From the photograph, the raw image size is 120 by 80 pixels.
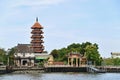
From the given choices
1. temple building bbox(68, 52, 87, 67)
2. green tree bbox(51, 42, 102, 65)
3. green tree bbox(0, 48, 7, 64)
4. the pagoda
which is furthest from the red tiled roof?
temple building bbox(68, 52, 87, 67)

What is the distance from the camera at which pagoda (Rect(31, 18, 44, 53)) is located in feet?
511

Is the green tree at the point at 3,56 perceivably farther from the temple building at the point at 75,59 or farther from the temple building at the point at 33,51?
the temple building at the point at 75,59

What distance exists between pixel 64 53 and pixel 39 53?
25.8 ft

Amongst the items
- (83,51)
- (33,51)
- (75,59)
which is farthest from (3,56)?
(83,51)

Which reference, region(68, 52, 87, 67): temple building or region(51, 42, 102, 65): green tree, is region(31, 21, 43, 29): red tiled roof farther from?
region(68, 52, 87, 67): temple building

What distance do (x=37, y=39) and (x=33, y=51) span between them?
3741 mm

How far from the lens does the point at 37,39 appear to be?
155750mm

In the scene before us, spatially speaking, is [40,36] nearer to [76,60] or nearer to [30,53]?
[30,53]

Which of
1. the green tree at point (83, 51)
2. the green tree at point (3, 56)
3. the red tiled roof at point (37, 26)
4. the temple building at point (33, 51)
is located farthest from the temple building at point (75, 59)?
the red tiled roof at point (37, 26)

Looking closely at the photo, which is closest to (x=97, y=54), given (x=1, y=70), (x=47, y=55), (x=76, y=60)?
(x=76, y=60)

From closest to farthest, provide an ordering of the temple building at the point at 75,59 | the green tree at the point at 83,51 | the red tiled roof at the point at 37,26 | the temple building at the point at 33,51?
the temple building at the point at 75,59 < the green tree at the point at 83,51 < the temple building at the point at 33,51 < the red tiled roof at the point at 37,26

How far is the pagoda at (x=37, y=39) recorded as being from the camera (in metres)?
156

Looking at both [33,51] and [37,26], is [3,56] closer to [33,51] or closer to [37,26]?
[33,51]

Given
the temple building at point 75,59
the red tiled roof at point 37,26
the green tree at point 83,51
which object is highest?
the red tiled roof at point 37,26
